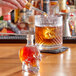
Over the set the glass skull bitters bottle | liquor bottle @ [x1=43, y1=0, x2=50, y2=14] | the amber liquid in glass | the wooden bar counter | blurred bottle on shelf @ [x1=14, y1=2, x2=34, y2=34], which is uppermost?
liquor bottle @ [x1=43, y1=0, x2=50, y2=14]

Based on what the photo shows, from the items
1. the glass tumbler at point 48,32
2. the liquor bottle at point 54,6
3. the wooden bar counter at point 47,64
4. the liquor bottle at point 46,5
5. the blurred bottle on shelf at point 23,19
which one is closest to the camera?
the wooden bar counter at point 47,64

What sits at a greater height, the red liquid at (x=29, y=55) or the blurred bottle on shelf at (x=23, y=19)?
the blurred bottle on shelf at (x=23, y=19)

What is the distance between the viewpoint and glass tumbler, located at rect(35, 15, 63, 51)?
124cm

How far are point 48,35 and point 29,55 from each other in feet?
1.23

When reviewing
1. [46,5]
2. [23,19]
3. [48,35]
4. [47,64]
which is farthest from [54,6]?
[47,64]

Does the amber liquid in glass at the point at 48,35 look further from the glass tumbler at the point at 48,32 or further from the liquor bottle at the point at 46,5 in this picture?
the liquor bottle at the point at 46,5

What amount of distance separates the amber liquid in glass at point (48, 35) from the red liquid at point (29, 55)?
1.13 ft

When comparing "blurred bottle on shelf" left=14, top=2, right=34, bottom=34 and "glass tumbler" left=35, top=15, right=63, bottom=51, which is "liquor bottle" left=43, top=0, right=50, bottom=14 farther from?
"glass tumbler" left=35, top=15, right=63, bottom=51

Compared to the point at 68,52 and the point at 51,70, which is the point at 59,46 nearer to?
the point at 68,52

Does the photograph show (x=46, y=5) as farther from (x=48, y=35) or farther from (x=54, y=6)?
(x=48, y=35)

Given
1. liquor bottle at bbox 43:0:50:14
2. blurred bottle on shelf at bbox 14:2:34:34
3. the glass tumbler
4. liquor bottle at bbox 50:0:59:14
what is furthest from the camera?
blurred bottle on shelf at bbox 14:2:34:34

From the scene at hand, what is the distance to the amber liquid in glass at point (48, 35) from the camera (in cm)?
124

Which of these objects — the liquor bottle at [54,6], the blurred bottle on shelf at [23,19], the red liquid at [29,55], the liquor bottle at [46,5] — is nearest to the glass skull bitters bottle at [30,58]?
the red liquid at [29,55]

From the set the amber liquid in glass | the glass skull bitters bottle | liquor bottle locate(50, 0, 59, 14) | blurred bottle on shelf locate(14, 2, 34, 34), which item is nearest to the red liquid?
the glass skull bitters bottle
